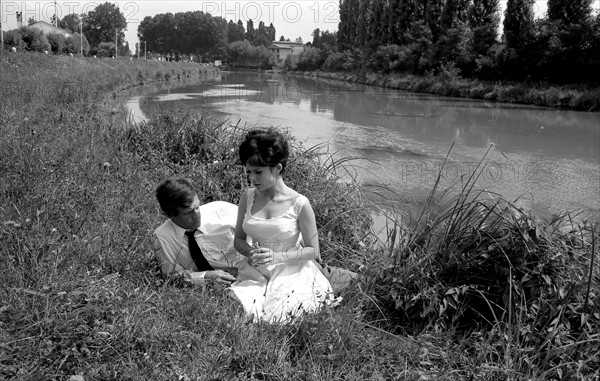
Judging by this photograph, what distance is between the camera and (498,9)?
29.3m

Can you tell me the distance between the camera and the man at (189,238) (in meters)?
2.71

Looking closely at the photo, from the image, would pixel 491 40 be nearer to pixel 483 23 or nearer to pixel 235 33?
pixel 483 23

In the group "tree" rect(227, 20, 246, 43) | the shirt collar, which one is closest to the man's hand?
the shirt collar

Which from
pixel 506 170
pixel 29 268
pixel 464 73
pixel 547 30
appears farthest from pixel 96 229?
pixel 464 73

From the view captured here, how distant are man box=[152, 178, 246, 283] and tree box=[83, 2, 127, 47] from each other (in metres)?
87.9

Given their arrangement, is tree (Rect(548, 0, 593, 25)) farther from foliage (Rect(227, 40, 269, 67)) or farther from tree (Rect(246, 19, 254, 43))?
tree (Rect(246, 19, 254, 43))

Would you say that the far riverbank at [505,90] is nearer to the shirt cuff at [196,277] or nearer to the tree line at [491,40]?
the tree line at [491,40]

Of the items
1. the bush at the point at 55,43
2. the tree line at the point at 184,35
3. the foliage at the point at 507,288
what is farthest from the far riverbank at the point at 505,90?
the tree line at the point at 184,35

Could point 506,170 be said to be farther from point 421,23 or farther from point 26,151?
point 421,23

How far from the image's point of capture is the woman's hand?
256 centimetres

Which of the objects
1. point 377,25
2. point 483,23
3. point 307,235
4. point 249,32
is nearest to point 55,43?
point 483,23

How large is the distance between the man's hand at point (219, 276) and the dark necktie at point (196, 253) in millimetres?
142

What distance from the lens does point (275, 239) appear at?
2.73m

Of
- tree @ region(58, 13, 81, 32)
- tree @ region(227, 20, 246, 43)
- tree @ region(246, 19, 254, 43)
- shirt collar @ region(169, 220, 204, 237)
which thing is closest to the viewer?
shirt collar @ region(169, 220, 204, 237)
